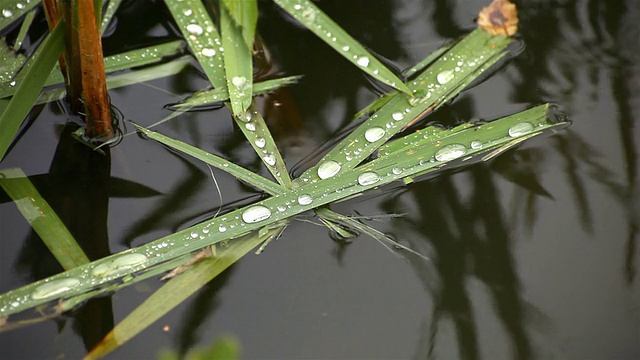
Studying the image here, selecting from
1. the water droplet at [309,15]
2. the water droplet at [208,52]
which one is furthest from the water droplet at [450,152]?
the water droplet at [208,52]

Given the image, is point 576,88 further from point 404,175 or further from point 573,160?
point 404,175

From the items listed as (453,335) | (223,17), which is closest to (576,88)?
(453,335)

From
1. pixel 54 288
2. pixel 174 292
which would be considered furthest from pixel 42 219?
pixel 174 292

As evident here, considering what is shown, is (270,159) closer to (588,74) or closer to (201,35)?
(201,35)

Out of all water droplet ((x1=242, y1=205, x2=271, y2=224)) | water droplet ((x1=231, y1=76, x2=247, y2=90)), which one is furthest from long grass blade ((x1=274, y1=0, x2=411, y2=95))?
water droplet ((x1=242, y1=205, x2=271, y2=224))

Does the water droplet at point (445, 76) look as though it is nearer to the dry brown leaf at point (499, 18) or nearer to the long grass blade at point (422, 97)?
the long grass blade at point (422, 97)

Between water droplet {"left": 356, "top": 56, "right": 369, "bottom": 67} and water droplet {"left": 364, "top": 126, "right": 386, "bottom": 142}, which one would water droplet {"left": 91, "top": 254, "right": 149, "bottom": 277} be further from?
water droplet {"left": 356, "top": 56, "right": 369, "bottom": 67}

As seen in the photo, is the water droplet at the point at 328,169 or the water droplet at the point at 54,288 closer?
the water droplet at the point at 54,288
